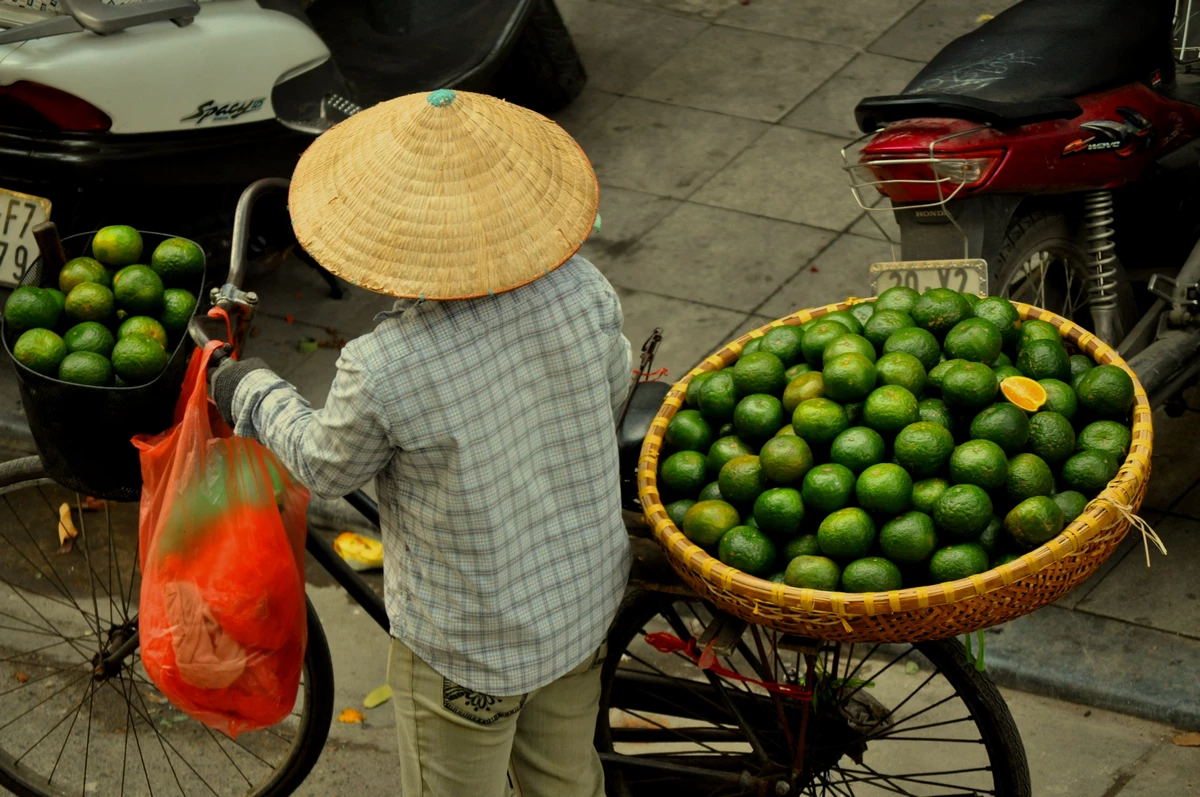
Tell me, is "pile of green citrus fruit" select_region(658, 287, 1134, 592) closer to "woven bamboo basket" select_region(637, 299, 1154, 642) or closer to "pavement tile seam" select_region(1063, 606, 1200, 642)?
"woven bamboo basket" select_region(637, 299, 1154, 642)

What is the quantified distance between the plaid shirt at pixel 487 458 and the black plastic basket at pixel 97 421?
29 cm

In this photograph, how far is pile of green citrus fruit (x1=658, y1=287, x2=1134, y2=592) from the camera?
8.02ft

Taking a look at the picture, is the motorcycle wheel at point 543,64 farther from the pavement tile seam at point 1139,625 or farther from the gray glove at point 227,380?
the gray glove at point 227,380

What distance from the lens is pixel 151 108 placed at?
4363 mm

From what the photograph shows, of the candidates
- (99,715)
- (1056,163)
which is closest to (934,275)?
(1056,163)

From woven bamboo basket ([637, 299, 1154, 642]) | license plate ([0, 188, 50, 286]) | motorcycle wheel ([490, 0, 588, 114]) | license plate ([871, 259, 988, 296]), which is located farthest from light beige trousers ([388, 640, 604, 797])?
motorcycle wheel ([490, 0, 588, 114])

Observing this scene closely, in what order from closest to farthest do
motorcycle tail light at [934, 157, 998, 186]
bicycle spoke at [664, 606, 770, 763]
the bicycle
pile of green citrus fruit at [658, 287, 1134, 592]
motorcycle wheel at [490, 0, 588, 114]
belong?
pile of green citrus fruit at [658, 287, 1134, 592]
the bicycle
bicycle spoke at [664, 606, 770, 763]
motorcycle tail light at [934, 157, 998, 186]
motorcycle wheel at [490, 0, 588, 114]

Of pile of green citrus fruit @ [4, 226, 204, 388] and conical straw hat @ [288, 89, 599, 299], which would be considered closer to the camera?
conical straw hat @ [288, 89, 599, 299]

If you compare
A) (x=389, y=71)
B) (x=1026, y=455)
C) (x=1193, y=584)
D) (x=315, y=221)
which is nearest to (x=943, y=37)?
(x=389, y=71)

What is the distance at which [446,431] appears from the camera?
91.3 inches

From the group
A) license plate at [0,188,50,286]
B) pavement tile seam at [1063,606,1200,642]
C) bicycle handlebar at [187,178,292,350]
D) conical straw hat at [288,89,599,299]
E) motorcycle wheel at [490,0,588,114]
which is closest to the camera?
conical straw hat at [288,89,599,299]

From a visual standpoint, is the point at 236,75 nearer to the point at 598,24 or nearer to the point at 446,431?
the point at 446,431

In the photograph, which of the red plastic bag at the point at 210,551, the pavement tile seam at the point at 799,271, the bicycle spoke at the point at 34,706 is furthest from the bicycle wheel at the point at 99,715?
the pavement tile seam at the point at 799,271

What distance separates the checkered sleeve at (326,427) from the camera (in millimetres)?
2273
